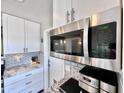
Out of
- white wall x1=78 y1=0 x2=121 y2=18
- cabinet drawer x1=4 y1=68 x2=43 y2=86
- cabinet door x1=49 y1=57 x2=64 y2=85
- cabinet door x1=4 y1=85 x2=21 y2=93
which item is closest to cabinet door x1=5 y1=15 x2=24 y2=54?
cabinet drawer x1=4 y1=68 x2=43 y2=86

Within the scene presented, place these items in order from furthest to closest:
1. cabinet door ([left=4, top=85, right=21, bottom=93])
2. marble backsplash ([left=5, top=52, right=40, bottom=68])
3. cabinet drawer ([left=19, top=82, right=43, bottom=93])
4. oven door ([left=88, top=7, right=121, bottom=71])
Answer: marble backsplash ([left=5, top=52, right=40, bottom=68]), cabinet drawer ([left=19, top=82, right=43, bottom=93]), cabinet door ([left=4, top=85, right=21, bottom=93]), oven door ([left=88, top=7, right=121, bottom=71])

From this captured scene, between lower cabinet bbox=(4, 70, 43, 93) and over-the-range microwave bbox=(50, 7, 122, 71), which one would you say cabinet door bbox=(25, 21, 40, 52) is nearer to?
lower cabinet bbox=(4, 70, 43, 93)

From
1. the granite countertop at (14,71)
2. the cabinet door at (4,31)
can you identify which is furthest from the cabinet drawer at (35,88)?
the cabinet door at (4,31)

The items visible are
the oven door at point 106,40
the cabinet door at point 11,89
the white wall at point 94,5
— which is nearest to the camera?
the oven door at point 106,40

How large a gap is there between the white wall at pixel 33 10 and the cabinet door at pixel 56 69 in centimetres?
194

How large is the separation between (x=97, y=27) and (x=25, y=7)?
2.87 metres

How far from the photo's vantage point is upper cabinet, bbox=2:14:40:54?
2.50 meters

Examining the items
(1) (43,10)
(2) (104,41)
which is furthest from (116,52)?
(1) (43,10)

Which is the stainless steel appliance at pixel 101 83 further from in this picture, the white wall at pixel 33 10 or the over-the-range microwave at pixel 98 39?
the white wall at pixel 33 10

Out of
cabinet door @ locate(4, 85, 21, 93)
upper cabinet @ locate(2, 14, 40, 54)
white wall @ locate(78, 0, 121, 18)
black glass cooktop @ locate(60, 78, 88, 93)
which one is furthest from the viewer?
upper cabinet @ locate(2, 14, 40, 54)

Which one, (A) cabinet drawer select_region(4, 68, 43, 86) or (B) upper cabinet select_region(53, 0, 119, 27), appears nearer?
(B) upper cabinet select_region(53, 0, 119, 27)

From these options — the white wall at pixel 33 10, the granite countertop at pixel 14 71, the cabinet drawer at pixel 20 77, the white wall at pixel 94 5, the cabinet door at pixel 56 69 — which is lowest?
the cabinet drawer at pixel 20 77

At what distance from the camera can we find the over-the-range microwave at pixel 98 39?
560 millimetres

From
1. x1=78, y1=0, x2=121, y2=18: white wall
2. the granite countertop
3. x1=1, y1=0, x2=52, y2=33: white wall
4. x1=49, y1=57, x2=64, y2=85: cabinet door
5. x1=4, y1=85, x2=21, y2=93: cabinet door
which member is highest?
x1=1, y1=0, x2=52, y2=33: white wall
